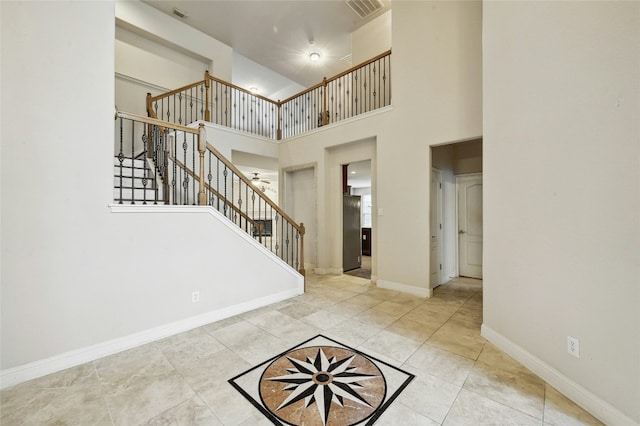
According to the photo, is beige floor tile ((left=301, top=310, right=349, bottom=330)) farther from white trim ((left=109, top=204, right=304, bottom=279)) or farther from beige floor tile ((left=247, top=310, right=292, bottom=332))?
white trim ((left=109, top=204, right=304, bottom=279))

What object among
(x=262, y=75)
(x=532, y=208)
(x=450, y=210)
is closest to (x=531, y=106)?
(x=532, y=208)

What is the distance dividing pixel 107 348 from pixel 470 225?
5.88 metres

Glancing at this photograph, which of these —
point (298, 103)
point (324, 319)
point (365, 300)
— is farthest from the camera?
point (298, 103)

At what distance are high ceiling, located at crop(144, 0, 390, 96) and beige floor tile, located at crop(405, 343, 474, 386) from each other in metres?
6.33

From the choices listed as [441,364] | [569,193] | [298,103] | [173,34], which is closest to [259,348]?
[441,364]

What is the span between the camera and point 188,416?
5.36ft

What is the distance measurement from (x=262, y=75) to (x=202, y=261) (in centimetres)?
756

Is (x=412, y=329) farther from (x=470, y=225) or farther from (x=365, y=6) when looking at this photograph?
(x=365, y=6)

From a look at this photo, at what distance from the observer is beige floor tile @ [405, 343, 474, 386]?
2.03 metres

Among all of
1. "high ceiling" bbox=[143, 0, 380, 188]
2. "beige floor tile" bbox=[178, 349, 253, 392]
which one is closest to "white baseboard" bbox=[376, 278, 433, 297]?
"beige floor tile" bbox=[178, 349, 253, 392]

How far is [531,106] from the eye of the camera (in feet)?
7.07

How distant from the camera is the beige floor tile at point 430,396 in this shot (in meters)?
1.67

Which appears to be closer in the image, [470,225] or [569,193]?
[569,193]

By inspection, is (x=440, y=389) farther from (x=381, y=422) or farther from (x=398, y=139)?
(x=398, y=139)
